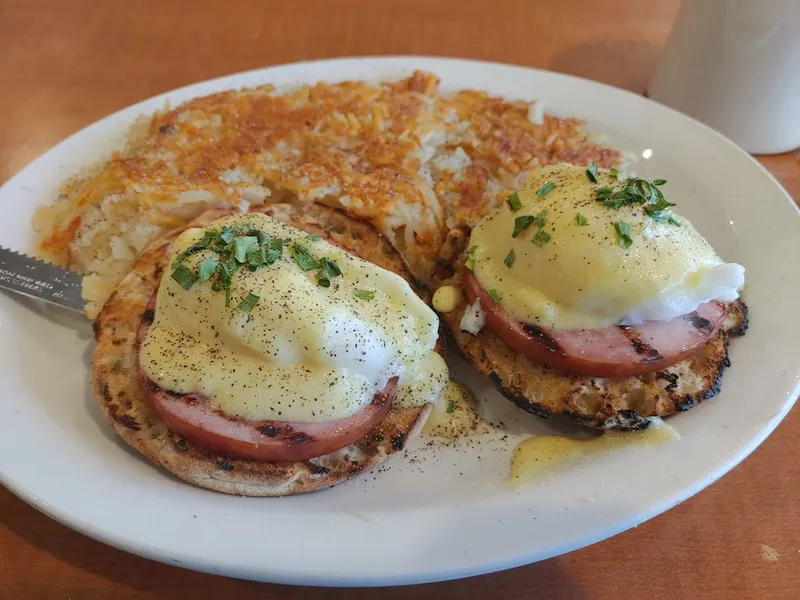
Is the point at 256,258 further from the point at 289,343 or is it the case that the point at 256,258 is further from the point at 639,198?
the point at 639,198

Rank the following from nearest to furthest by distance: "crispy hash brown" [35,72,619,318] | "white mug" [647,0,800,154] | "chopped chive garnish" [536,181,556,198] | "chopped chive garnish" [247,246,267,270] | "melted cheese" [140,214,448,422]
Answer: "melted cheese" [140,214,448,422]
"chopped chive garnish" [247,246,267,270]
"chopped chive garnish" [536,181,556,198]
"crispy hash brown" [35,72,619,318]
"white mug" [647,0,800,154]

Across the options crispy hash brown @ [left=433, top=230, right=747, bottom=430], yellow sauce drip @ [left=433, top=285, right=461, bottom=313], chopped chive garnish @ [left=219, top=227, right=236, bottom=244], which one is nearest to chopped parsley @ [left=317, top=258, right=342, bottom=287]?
chopped chive garnish @ [left=219, top=227, right=236, bottom=244]

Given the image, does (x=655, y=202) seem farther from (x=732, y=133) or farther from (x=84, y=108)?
(x=84, y=108)

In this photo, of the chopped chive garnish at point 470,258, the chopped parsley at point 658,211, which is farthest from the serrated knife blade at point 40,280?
the chopped parsley at point 658,211

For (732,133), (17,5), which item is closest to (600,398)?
(732,133)

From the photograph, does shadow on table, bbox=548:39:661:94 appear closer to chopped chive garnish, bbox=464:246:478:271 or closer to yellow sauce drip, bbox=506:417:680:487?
chopped chive garnish, bbox=464:246:478:271
